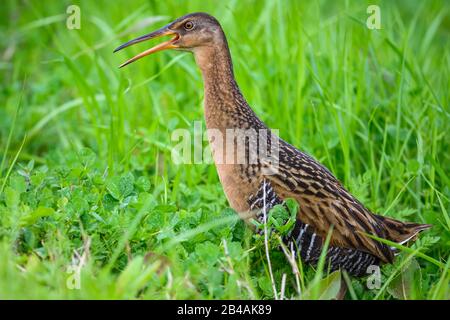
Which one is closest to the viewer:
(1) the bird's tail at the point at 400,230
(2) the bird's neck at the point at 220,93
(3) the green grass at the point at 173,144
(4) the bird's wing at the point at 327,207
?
(3) the green grass at the point at 173,144

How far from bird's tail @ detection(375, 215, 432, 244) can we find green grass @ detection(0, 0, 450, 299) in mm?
79

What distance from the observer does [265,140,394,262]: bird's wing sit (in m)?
3.58

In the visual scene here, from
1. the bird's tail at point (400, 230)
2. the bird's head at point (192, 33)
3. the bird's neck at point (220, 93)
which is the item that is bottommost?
the bird's tail at point (400, 230)

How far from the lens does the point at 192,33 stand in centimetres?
Result: 399

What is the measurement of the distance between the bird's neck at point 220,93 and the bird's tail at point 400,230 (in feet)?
2.71

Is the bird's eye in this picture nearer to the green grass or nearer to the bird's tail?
the green grass

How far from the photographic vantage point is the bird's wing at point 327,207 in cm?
358

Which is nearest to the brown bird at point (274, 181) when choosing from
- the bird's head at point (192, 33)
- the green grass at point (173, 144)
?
the bird's head at point (192, 33)

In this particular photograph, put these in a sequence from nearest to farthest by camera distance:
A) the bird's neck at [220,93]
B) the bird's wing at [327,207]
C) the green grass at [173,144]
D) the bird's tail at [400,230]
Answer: the green grass at [173,144], the bird's wing at [327,207], the bird's tail at [400,230], the bird's neck at [220,93]

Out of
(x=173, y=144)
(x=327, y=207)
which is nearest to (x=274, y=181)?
(x=327, y=207)

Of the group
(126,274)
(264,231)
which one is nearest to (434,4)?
(264,231)

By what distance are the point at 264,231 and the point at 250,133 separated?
62 centimetres

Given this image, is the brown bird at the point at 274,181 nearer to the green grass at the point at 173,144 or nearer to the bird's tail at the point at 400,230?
the bird's tail at the point at 400,230
